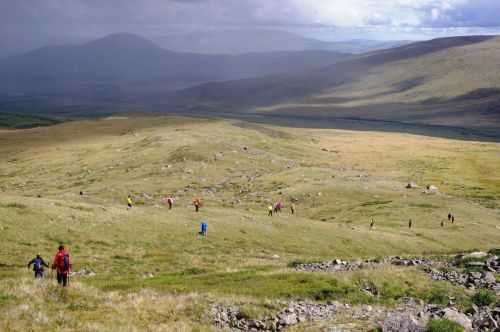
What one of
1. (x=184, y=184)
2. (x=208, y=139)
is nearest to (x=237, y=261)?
(x=184, y=184)

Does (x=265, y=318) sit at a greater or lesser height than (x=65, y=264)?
lesser

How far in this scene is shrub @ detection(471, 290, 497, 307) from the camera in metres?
26.7

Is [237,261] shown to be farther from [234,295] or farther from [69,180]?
[69,180]

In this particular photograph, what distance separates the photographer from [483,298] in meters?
27.0

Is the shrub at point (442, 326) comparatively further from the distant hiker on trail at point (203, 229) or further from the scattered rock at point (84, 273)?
the distant hiker on trail at point (203, 229)

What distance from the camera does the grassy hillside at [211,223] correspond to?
2367 centimetres

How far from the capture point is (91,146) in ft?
490

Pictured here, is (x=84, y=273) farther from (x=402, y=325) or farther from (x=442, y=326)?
(x=442, y=326)

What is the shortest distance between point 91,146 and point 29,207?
10519cm

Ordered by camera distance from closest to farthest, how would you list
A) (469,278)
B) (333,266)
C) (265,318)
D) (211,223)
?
(265,318), (469,278), (333,266), (211,223)

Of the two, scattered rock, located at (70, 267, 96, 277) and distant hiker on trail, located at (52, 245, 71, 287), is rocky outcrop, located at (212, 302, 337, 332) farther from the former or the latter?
scattered rock, located at (70, 267, 96, 277)

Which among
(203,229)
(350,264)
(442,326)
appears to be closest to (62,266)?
(442,326)

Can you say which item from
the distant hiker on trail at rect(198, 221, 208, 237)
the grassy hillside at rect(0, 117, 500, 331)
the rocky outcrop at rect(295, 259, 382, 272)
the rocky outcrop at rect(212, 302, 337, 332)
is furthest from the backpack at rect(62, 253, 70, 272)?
the distant hiker on trail at rect(198, 221, 208, 237)

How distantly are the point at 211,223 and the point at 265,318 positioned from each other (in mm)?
30516
